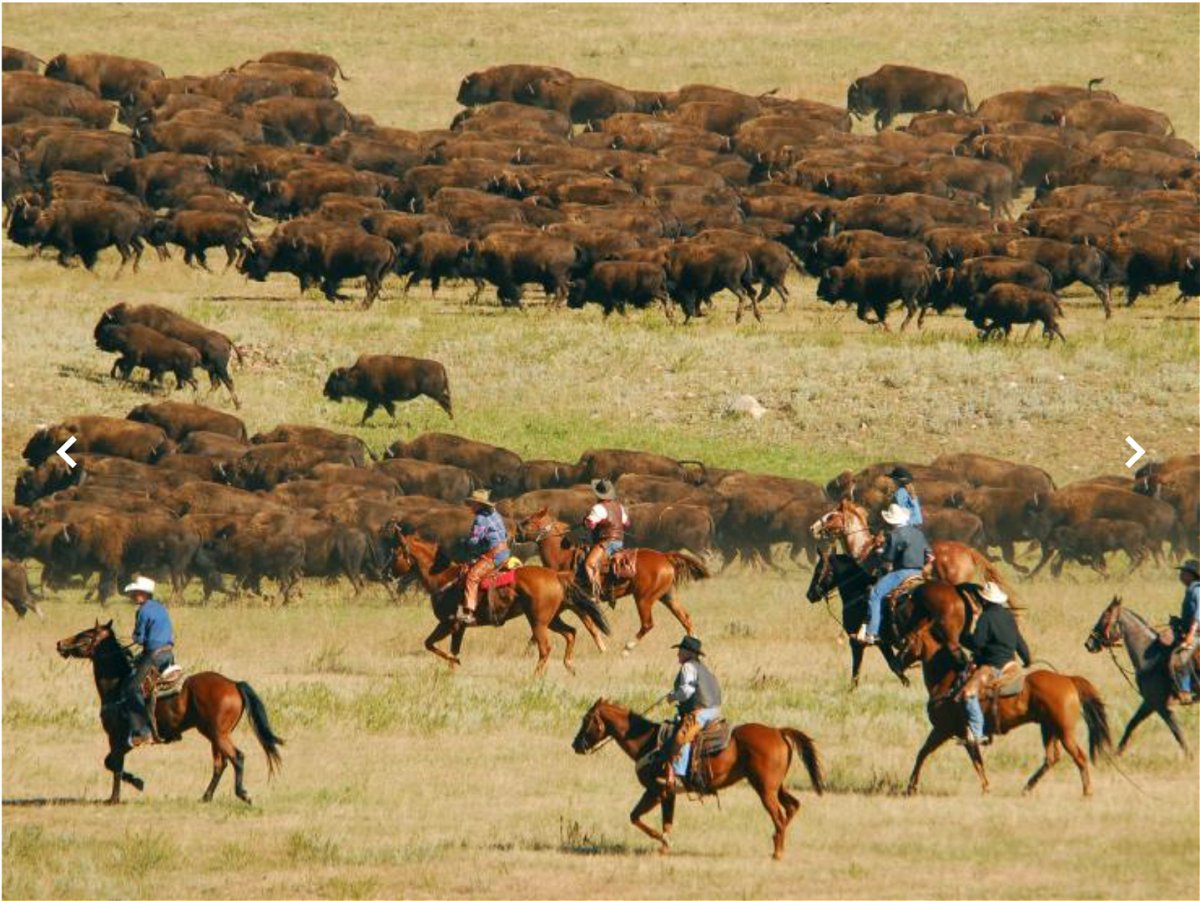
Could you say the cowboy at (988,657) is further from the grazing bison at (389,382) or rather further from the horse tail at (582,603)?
the grazing bison at (389,382)

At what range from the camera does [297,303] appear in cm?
4369

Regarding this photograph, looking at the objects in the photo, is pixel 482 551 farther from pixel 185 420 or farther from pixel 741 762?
pixel 185 420

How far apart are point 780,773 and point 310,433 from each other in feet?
63.5

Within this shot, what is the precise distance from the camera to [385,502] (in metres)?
30.6

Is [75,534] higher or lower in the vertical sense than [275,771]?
lower

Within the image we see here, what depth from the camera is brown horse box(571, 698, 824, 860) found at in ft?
51.3

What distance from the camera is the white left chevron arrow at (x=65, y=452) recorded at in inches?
1278

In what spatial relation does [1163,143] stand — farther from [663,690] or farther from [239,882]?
[239,882]

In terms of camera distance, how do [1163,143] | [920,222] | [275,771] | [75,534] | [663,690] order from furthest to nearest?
1. [1163,143]
2. [920,222]
3. [75,534]
4. [663,690]
5. [275,771]

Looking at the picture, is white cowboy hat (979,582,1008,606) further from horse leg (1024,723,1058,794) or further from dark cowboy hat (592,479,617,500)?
dark cowboy hat (592,479,617,500)

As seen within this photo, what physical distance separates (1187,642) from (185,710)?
291 inches

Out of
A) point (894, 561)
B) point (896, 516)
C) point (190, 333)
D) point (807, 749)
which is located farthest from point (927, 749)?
point (190, 333)

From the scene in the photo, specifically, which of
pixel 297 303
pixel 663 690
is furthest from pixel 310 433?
pixel 663 690

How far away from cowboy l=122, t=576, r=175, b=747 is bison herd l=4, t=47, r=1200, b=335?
19999 millimetres
